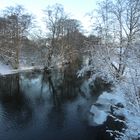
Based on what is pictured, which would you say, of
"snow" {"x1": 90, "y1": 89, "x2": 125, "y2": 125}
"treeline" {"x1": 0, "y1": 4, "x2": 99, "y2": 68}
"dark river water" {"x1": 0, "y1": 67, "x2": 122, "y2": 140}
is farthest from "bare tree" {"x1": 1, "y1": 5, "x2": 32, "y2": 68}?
"snow" {"x1": 90, "y1": 89, "x2": 125, "y2": 125}

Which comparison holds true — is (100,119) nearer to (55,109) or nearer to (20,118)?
(55,109)

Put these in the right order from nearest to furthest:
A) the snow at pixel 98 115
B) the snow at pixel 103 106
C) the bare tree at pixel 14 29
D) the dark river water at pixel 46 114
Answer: the dark river water at pixel 46 114, the snow at pixel 98 115, the snow at pixel 103 106, the bare tree at pixel 14 29

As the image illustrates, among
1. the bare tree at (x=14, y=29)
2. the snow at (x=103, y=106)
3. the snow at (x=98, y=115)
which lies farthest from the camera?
the bare tree at (x=14, y=29)

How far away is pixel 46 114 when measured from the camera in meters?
16.1

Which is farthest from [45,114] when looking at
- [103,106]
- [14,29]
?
[14,29]

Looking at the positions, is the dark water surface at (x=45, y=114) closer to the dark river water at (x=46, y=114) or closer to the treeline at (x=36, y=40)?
the dark river water at (x=46, y=114)

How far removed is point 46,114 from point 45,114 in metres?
0.07

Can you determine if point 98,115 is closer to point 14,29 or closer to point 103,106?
point 103,106

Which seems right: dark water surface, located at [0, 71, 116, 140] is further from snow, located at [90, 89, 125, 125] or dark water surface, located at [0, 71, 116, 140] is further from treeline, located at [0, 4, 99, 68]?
treeline, located at [0, 4, 99, 68]

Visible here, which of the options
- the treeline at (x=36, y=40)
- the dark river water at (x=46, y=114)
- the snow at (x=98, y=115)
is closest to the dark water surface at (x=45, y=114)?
the dark river water at (x=46, y=114)

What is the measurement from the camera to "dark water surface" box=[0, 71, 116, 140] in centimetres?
1299

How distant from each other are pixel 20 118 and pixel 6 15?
97.2 feet

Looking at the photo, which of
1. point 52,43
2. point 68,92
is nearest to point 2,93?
point 68,92

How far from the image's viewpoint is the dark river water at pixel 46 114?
1299 cm
